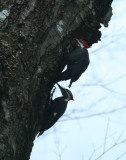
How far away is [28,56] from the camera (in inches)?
76.6

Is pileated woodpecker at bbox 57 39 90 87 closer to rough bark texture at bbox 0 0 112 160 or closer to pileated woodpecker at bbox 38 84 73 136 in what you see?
pileated woodpecker at bbox 38 84 73 136

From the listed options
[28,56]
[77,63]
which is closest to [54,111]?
[77,63]

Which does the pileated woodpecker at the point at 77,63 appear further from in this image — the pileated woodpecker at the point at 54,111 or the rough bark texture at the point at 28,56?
the rough bark texture at the point at 28,56

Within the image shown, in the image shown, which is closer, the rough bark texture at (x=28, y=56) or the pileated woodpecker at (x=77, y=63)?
the rough bark texture at (x=28, y=56)

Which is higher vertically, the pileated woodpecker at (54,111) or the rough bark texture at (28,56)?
the rough bark texture at (28,56)

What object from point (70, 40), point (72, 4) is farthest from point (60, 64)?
point (72, 4)

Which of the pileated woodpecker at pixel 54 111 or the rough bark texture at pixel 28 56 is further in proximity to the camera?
the pileated woodpecker at pixel 54 111

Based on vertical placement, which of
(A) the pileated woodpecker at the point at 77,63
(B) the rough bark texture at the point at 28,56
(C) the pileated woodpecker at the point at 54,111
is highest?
(B) the rough bark texture at the point at 28,56

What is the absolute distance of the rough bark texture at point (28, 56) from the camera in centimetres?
167

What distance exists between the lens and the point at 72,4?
94.9 inches

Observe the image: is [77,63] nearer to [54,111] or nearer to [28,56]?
[54,111]

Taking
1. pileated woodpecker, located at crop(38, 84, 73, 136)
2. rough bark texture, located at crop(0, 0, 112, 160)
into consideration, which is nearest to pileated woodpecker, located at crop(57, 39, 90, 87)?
pileated woodpecker, located at crop(38, 84, 73, 136)

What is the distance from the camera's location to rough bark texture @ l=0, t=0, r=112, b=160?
1.67 meters

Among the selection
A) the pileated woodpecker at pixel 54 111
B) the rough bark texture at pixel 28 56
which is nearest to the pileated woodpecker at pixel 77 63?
the pileated woodpecker at pixel 54 111
